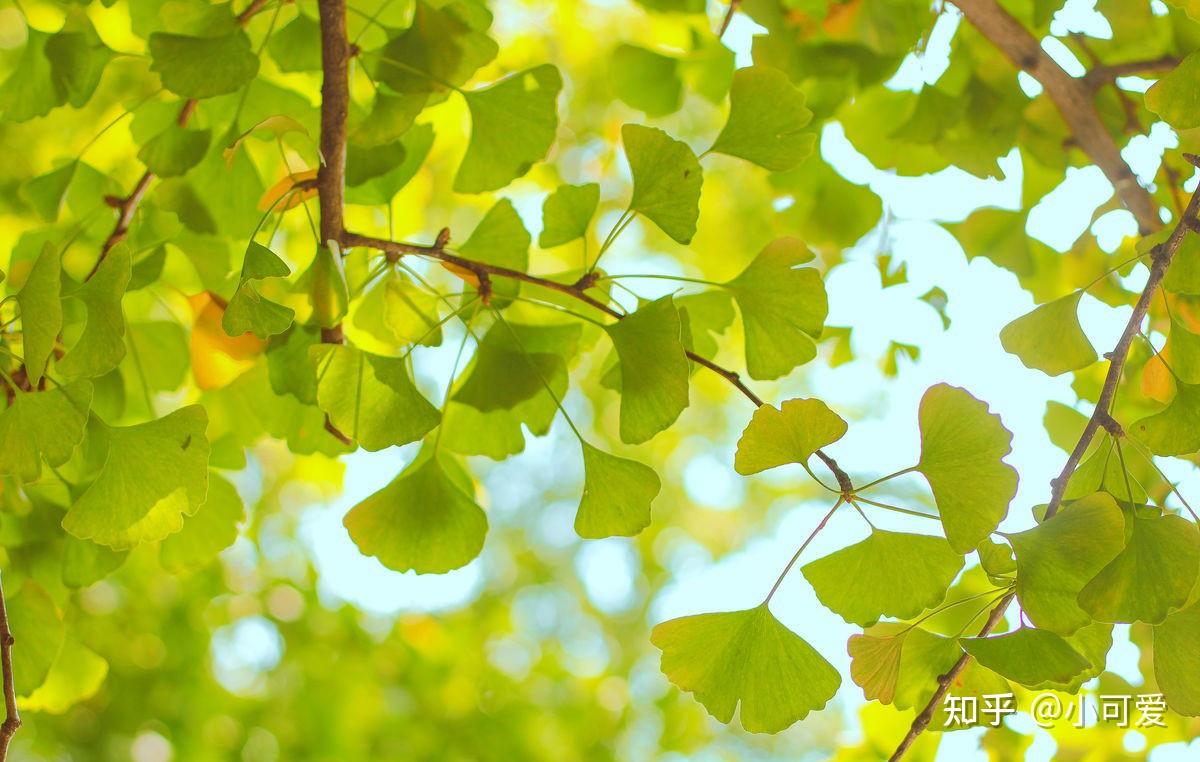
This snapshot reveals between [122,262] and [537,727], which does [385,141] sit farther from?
[537,727]

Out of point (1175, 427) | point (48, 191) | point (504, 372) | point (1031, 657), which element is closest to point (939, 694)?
point (1031, 657)

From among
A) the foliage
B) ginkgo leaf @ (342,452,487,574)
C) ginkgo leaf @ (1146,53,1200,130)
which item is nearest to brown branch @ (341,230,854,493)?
the foliage

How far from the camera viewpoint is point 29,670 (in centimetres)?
53

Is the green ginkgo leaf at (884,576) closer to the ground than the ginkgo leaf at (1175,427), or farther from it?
closer to the ground

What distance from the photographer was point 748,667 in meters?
0.45

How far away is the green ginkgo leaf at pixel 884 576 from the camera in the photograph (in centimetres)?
42

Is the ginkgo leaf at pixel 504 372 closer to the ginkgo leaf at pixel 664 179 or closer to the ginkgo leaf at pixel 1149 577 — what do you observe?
the ginkgo leaf at pixel 664 179

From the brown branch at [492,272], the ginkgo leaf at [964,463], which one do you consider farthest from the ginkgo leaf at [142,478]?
the ginkgo leaf at [964,463]

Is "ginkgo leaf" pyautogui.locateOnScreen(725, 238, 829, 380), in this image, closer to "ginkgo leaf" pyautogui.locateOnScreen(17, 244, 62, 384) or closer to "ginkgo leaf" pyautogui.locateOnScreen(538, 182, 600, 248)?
"ginkgo leaf" pyautogui.locateOnScreen(538, 182, 600, 248)

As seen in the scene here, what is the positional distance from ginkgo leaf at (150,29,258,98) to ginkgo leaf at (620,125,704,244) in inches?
8.4

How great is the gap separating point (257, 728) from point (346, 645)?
0.22 m

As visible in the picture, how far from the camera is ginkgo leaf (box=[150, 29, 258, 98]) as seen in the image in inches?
18.7

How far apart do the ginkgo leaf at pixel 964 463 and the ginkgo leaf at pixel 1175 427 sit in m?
0.09

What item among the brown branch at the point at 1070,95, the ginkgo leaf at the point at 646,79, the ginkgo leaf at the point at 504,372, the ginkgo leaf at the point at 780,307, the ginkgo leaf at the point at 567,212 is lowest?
the ginkgo leaf at the point at 504,372
